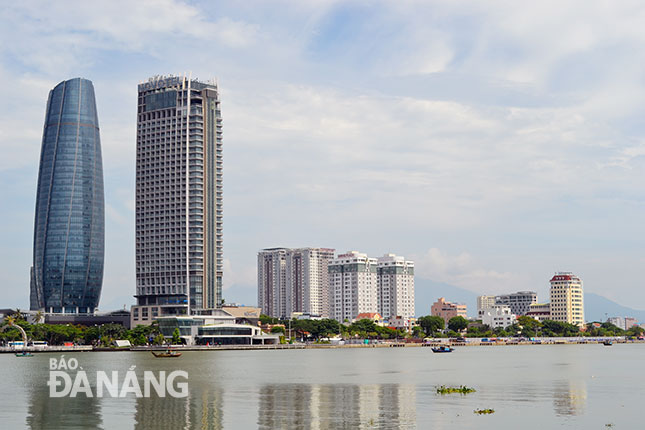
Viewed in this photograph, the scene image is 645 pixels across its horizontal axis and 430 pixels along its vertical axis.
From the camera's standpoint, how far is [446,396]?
7950 cm

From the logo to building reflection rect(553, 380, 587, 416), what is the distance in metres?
36.4

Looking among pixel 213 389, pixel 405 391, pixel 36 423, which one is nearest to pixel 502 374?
pixel 405 391

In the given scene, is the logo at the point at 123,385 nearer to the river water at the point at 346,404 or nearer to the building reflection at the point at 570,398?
the river water at the point at 346,404

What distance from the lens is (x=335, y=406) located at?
72.4 metres

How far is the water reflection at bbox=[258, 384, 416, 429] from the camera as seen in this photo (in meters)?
60.8

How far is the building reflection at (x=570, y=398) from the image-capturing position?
6838cm

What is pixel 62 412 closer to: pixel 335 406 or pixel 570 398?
pixel 335 406

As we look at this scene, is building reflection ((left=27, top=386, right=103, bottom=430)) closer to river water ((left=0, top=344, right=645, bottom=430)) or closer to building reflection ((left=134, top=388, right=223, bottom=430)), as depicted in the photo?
river water ((left=0, top=344, right=645, bottom=430))

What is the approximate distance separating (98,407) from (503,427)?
114 ft

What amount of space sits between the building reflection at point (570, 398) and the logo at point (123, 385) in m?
36.4

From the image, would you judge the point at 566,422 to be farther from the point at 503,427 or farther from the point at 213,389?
the point at 213,389

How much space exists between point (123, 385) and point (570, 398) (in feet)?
163

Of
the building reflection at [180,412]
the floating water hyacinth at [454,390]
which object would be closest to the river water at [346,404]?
the building reflection at [180,412]

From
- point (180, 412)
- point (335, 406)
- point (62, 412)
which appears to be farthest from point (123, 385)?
point (335, 406)
